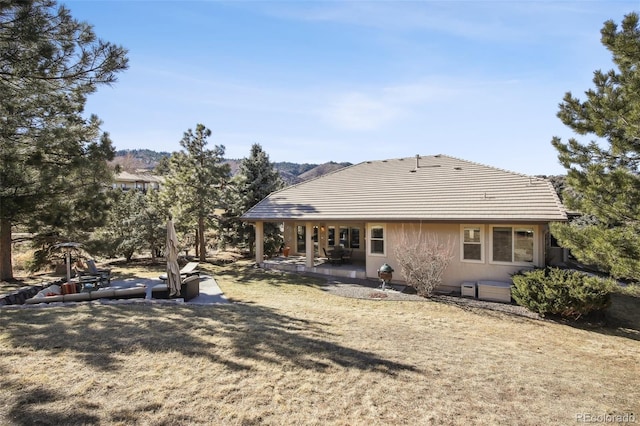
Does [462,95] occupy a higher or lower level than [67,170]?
higher

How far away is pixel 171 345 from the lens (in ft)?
18.7

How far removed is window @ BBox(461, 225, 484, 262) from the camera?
42.9 feet

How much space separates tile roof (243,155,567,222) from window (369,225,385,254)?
0.77m

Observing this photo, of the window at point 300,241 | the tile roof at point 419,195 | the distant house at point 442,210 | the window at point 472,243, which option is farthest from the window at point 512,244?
the window at point 300,241

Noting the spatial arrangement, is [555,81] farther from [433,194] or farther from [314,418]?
[314,418]

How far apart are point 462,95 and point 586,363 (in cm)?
1210

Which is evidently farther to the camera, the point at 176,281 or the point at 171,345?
the point at 176,281

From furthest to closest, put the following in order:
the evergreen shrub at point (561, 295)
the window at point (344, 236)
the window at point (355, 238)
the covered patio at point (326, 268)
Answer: the window at point (344, 236), the window at point (355, 238), the covered patio at point (326, 268), the evergreen shrub at point (561, 295)

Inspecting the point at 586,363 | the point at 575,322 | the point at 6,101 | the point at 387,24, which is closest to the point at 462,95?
the point at 387,24

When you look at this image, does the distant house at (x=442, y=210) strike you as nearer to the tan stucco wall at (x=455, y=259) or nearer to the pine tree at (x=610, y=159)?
the tan stucco wall at (x=455, y=259)

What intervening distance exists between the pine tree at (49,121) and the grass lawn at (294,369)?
5231 mm

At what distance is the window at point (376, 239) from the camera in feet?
49.6

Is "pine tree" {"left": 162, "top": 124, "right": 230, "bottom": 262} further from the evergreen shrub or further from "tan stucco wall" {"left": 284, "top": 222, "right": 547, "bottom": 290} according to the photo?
the evergreen shrub

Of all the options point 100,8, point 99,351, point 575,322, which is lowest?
point 575,322
